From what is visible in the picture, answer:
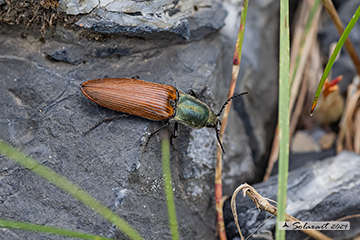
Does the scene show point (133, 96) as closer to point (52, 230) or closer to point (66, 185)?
point (66, 185)

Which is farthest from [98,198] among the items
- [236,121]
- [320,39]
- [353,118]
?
[320,39]

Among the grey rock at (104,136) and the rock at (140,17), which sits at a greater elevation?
the rock at (140,17)

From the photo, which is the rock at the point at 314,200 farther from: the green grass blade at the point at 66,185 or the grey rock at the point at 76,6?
the grey rock at the point at 76,6

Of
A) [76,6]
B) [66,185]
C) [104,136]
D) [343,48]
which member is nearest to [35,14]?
[76,6]

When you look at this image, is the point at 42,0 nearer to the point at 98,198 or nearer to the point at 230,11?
the point at 98,198

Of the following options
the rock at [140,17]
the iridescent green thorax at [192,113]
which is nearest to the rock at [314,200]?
the iridescent green thorax at [192,113]

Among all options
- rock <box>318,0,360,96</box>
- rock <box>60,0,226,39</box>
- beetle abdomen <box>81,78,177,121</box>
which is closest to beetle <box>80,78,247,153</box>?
beetle abdomen <box>81,78,177,121</box>
